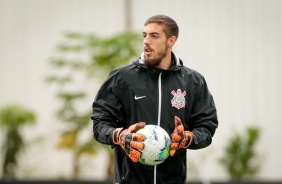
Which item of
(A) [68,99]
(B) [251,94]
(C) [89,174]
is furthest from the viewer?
(B) [251,94]

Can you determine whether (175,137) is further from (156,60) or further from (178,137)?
(156,60)

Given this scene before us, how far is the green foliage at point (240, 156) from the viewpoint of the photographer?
15.1 meters

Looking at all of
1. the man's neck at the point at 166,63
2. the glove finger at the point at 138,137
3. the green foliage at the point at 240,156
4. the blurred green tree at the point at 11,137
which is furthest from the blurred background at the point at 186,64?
the glove finger at the point at 138,137

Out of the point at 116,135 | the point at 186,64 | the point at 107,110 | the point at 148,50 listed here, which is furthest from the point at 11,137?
the point at 116,135

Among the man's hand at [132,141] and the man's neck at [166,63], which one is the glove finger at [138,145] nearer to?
the man's hand at [132,141]

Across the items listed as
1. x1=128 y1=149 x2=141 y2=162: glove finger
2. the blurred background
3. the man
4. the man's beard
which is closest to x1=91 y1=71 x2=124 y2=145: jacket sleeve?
the man

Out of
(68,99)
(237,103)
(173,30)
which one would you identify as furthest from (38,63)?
(173,30)

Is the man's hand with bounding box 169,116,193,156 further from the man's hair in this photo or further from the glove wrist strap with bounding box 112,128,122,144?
the man's hair

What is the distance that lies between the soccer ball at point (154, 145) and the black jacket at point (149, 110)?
0.25 metres

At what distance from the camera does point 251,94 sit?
16016mm

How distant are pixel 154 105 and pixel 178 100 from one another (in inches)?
7.5

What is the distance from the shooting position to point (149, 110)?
5043mm

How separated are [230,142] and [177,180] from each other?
10.2m

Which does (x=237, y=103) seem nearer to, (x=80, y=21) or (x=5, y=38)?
(x=80, y=21)
